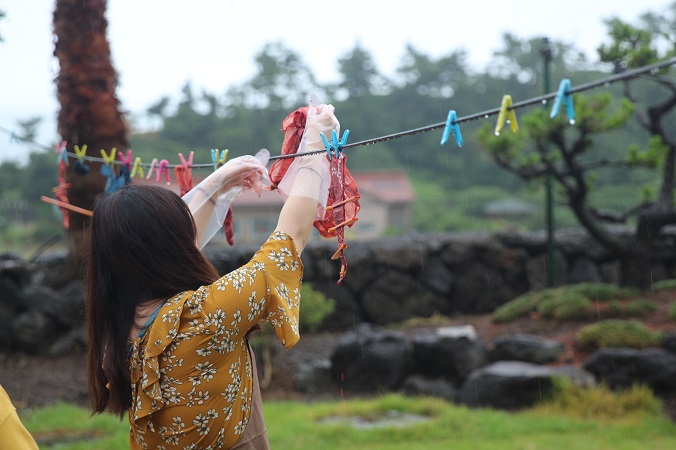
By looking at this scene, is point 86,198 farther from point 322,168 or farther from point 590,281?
point 590,281

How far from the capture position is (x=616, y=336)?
6789 mm

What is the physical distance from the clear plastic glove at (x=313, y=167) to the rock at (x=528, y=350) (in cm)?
521

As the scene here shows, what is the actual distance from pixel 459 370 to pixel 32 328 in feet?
14.5

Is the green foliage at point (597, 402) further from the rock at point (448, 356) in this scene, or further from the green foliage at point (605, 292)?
the green foliage at point (605, 292)

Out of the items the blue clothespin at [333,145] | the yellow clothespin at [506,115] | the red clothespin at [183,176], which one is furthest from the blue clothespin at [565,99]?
the red clothespin at [183,176]

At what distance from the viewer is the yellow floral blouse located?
5.61 feet

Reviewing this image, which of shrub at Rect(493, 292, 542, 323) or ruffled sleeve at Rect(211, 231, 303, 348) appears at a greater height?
ruffled sleeve at Rect(211, 231, 303, 348)

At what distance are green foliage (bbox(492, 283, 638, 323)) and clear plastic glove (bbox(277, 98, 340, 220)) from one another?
6.66 metres

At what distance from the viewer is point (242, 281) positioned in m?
1.71

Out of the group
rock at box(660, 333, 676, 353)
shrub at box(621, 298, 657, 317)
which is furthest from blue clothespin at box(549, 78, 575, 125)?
shrub at box(621, 298, 657, 317)

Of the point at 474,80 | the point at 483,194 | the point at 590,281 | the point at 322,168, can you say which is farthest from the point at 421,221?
the point at 322,168

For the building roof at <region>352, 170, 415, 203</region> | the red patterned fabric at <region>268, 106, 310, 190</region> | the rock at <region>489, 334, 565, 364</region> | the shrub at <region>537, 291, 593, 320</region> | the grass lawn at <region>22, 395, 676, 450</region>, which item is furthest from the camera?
the building roof at <region>352, 170, 415, 203</region>

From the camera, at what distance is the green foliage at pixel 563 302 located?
8.11 metres

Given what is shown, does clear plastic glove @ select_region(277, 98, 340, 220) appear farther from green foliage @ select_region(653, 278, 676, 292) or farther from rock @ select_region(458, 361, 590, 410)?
green foliage @ select_region(653, 278, 676, 292)
